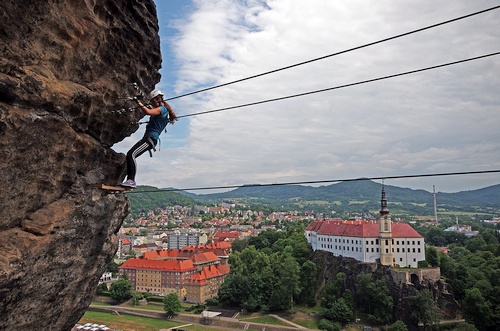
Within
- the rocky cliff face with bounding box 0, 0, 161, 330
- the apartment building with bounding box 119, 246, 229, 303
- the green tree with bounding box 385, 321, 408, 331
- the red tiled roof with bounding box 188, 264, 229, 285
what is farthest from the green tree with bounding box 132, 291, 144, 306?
the rocky cliff face with bounding box 0, 0, 161, 330

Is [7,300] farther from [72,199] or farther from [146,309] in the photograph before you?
[146,309]

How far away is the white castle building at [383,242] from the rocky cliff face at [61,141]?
174 ft

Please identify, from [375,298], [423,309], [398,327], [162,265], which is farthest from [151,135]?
[162,265]

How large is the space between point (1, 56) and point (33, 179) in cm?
180

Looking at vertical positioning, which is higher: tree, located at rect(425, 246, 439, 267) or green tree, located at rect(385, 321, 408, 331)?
tree, located at rect(425, 246, 439, 267)

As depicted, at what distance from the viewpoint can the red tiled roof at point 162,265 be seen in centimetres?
6981

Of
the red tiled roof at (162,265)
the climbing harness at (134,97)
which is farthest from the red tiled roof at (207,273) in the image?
the climbing harness at (134,97)

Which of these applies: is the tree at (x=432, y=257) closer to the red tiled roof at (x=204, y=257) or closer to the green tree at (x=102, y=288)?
the red tiled roof at (x=204, y=257)

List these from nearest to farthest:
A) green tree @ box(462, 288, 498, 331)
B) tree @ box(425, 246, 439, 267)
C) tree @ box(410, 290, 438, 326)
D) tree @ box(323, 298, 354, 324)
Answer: green tree @ box(462, 288, 498, 331)
tree @ box(410, 290, 438, 326)
tree @ box(323, 298, 354, 324)
tree @ box(425, 246, 439, 267)

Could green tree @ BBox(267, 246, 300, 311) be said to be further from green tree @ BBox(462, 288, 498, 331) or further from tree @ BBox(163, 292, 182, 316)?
green tree @ BBox(462, 288, 498, 331)

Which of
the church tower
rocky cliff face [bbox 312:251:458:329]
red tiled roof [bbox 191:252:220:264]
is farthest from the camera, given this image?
red tiled roof [bbox 191:252:220:264]

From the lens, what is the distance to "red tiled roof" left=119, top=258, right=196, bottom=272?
229 ft

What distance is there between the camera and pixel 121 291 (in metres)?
64.5

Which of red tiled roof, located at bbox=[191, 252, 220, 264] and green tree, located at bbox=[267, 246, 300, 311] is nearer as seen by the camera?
green tree, located at bbox=[267, 246, 300, 311]
